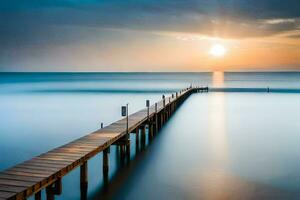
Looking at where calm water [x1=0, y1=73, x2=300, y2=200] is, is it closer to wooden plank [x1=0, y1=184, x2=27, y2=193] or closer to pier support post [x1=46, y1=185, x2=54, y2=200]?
pier support post [x1=46, y1=185, x2=54, y2=200]

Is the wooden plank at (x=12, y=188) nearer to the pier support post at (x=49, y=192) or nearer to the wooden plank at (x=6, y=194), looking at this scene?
the wooden plank at (x=6, y=194)

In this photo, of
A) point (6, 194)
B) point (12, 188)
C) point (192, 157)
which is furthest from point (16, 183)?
point (192, 157)

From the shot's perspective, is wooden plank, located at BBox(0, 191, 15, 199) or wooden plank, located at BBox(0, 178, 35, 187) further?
wooden plank, located at BBox(0, 178, 35, 187)

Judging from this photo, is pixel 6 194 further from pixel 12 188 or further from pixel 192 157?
pixel 192 157

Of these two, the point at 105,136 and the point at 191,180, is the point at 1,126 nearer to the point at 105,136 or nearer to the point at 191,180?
the point at 105,136

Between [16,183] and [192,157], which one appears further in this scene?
[192,157]

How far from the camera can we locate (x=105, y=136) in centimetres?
1117

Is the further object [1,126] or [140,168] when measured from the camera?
[1,126]

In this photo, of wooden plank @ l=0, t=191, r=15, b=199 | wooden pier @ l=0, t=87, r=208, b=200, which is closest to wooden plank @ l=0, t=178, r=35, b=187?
wooden pier @ l=0, t=87, r=208, b=200

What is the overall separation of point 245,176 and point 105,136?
4.61m

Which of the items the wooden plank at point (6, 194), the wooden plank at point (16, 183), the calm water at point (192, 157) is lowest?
the calm water at point (192, 157)

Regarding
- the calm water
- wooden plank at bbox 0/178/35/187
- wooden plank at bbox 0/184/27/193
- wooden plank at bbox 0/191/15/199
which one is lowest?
the calm water

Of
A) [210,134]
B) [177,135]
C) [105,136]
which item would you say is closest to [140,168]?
[105,136]

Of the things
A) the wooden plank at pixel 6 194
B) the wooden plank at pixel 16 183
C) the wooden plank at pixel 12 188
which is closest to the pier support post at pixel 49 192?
the wooden plank at pixel 16 183
